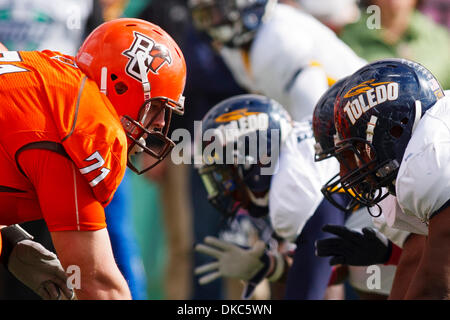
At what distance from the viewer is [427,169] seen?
330 cm

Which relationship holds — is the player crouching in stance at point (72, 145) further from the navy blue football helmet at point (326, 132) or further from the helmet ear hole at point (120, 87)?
the navy blue football helmet at point (326, 132)

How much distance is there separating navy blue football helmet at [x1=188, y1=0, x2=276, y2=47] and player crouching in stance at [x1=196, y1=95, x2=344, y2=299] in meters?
1.70

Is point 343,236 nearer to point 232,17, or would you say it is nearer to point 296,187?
point 296,187

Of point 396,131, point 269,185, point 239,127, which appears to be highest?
point 396,131

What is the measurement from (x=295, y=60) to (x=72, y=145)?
9.71 feet

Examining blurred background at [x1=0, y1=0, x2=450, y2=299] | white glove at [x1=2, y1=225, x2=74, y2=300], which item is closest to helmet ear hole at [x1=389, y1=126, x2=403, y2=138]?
white glove at [x1=2, y1=225, x2=74, y2=300]

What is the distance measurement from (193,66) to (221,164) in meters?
2.49

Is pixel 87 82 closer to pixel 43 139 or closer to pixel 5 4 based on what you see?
pixel 43 139

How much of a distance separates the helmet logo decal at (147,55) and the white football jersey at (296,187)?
1005mm

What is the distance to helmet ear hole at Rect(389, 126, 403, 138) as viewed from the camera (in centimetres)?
361

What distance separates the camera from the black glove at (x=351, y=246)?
13.9 ft

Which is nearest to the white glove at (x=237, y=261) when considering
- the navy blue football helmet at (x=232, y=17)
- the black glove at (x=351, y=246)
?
the black glove at (x=351, y=246)

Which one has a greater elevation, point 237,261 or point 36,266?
point 36,266

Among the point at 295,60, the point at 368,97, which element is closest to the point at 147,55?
the point at 368,97
